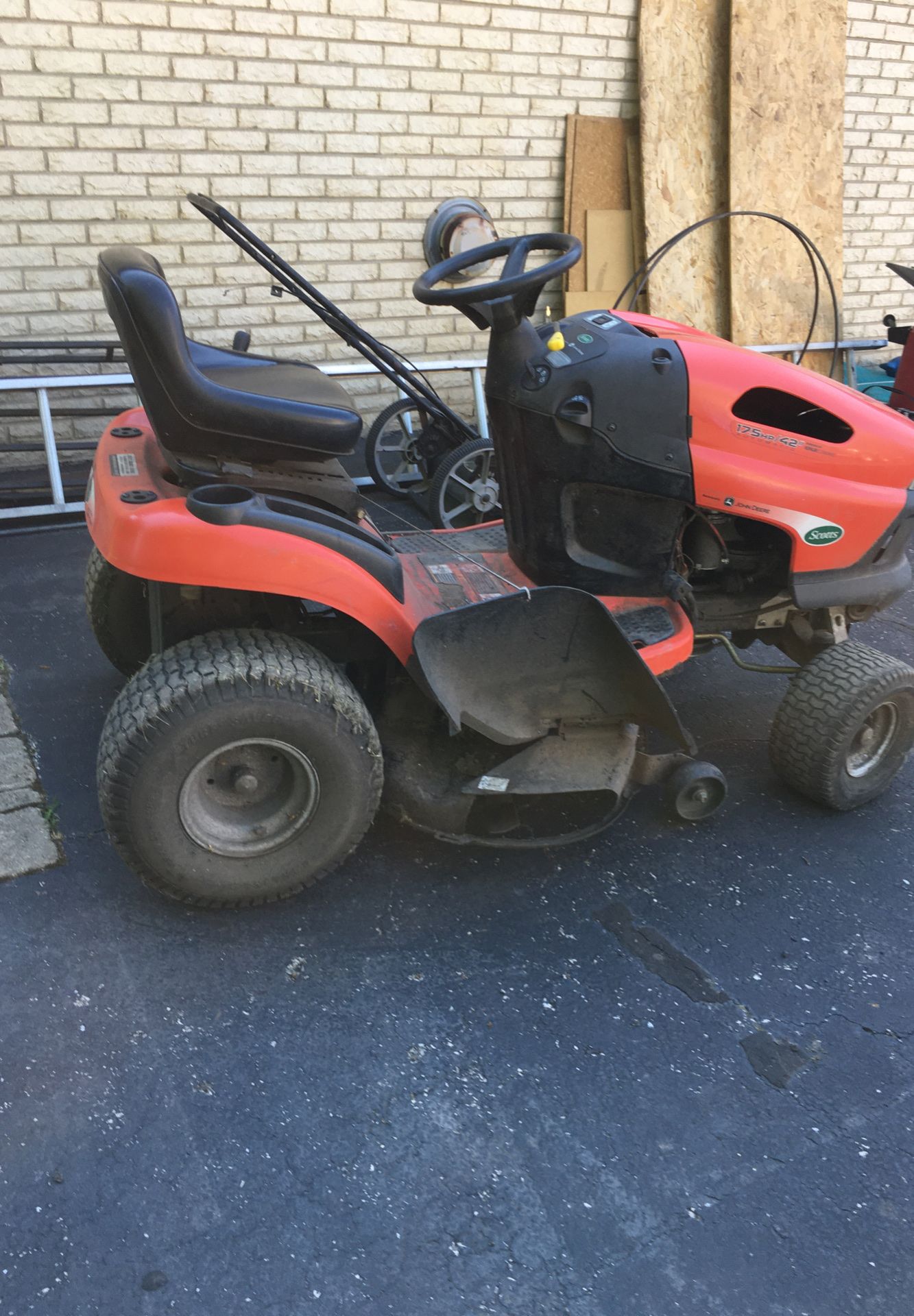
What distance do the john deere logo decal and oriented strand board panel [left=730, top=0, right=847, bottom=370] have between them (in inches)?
165

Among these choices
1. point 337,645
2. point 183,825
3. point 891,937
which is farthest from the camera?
point 337,645

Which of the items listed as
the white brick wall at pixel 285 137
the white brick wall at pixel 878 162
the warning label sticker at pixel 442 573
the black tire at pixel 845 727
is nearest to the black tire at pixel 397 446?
the white brick wall at pixel 285 137

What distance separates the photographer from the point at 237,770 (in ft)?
8.43

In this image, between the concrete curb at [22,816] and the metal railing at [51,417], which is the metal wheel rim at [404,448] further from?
the concrete curb at [22,816]

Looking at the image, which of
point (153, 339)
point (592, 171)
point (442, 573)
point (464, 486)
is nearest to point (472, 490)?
point (464, 486)

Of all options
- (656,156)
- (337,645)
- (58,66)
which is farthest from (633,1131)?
(656,156)

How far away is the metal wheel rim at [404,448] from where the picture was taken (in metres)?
5.28

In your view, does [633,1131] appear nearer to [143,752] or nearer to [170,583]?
[143,752]

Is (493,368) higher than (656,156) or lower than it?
lower

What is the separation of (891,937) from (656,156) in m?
5.25

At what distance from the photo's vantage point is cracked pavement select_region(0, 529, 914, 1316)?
1.82m

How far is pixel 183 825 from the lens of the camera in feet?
8.05

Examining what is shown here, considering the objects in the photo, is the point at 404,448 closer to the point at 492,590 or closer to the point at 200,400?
the point at 492,590

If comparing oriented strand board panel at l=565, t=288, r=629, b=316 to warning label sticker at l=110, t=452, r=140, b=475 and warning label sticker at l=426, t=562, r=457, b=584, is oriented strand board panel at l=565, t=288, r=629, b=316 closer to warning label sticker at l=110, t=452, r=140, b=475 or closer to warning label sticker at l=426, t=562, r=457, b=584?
warning label sticker at l=426, t=562, r=457, b=584
